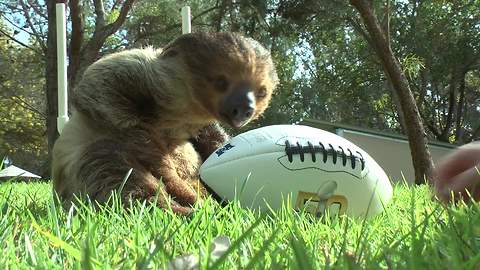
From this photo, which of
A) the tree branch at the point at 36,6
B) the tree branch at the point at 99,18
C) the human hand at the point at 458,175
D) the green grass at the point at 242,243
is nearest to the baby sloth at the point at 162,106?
the green grass at the point at 242,243

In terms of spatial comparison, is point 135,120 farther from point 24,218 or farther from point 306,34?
point 306,34

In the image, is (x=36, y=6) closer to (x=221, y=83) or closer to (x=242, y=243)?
(x=221, y=83)

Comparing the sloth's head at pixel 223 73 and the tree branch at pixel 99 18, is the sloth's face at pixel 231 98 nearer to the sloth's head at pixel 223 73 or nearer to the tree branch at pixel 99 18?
the sloth's head at pixel 223 73

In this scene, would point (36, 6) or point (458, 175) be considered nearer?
point (458, 175)

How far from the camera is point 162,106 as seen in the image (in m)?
3.52

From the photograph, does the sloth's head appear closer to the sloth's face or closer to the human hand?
the sloth's face

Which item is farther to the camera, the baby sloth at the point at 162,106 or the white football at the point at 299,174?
the baby sloth at the point at 162,106

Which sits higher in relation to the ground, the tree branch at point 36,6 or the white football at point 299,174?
the tree branch at point 36,6

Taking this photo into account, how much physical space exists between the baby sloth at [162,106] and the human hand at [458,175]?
1.25 m

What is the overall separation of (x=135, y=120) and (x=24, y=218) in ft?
4.45

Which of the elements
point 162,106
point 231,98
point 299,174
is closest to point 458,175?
point 299,174

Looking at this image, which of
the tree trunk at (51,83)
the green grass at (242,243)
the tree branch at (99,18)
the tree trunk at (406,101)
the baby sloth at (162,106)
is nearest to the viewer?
the green grass at (242,243)

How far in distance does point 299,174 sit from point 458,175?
2.63ft

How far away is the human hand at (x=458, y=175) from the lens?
235 centimetres
